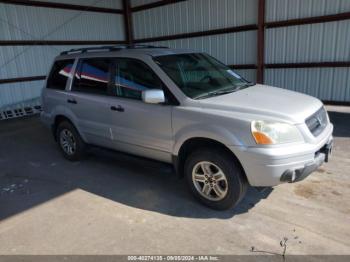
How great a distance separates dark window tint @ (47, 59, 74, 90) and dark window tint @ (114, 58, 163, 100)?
4.09 ft

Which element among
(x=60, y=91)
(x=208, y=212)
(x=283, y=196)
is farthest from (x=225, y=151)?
(x=60, y=91)

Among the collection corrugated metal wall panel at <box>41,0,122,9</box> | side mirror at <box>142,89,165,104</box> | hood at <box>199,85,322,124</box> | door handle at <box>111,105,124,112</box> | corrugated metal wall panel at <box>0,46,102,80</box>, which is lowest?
door handle at <box>111,105,124,112</box>

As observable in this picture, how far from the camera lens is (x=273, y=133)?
122 inches

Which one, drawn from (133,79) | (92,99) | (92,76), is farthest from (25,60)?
(133,79)

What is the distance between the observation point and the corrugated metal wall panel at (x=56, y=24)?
32.5ft

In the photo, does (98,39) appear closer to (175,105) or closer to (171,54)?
(171,54)

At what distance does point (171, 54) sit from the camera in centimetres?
432

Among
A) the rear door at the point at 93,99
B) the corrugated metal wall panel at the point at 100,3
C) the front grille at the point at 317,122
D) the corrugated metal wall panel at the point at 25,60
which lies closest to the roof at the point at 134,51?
the rear door at the point at 93,99

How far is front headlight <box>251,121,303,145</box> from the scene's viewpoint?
3.10 m

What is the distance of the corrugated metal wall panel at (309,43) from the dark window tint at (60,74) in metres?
6.27

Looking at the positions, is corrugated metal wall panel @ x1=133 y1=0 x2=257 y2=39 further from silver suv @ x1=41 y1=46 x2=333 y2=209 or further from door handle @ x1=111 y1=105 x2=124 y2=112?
door handle @ x1=111 y1=105 x2=124 y2=112

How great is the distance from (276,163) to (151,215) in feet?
5.02

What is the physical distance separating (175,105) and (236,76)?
1386mm

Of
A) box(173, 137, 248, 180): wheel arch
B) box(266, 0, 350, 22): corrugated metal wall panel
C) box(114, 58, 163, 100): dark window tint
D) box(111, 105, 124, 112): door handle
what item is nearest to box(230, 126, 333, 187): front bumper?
box(173, 137, 248, 180): wheel arch
